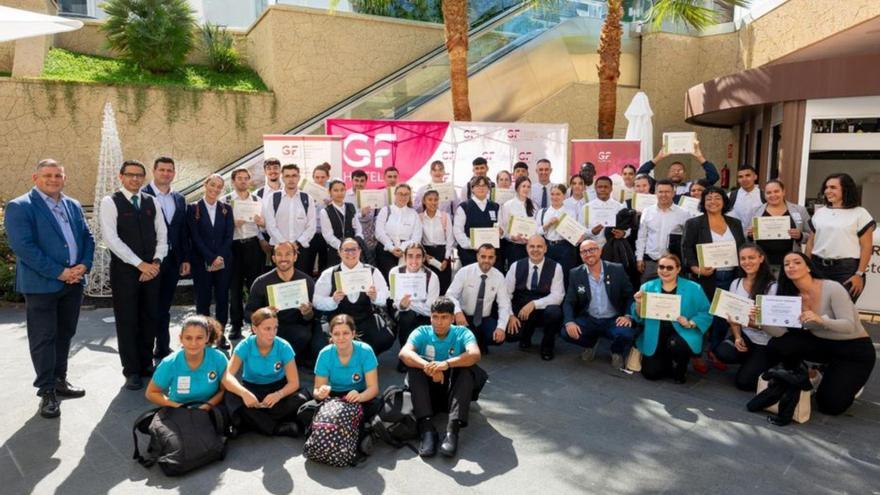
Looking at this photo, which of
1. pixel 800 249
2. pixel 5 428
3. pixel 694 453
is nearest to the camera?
pixel 694 453

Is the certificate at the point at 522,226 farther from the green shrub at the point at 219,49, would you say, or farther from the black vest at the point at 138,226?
the green shrub at the point at 219,49

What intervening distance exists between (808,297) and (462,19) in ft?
26.3

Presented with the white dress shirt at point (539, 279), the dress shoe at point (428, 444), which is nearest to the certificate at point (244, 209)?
the white dress shirt at point (539, 279)

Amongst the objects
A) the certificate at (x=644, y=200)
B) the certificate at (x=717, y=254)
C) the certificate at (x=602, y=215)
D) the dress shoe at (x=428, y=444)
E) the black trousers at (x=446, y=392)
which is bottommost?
the dress shoe at (x=428, y=444)

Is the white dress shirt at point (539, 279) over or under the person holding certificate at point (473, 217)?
under

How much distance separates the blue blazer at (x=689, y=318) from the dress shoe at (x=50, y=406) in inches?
205

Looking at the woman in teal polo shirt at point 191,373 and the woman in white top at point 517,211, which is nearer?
the woman in teal polo shirt at point 191,373

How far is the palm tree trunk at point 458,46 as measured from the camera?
1074 centimetres

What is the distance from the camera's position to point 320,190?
7.86 metres

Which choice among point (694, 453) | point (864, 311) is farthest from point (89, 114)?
point (864, 311)

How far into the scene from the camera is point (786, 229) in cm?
625

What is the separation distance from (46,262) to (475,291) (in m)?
3.96

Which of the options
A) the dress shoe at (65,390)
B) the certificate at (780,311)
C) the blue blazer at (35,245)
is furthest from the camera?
the dress shoe at (65,390)

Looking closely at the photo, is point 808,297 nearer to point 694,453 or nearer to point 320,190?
point 694,453
